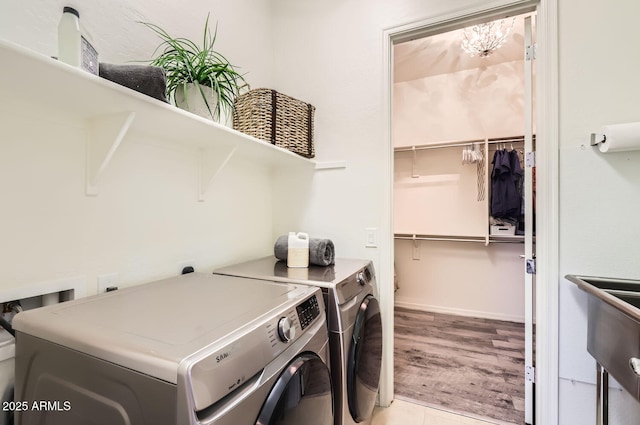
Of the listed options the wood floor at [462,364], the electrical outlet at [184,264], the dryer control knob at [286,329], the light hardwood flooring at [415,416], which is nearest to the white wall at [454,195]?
the wood floor at [462,364]

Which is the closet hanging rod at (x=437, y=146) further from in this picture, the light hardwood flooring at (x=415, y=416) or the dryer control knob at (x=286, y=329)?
the dryer control knob at (x=286, y=329)

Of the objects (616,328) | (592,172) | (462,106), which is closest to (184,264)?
(616,328)

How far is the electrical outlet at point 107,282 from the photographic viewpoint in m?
1.07

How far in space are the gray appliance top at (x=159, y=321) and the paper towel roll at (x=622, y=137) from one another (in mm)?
1458

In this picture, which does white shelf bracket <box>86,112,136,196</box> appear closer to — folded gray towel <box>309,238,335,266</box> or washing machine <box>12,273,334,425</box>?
washing machine <box>12,273,334,425</box>

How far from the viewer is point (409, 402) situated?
6.06 feet

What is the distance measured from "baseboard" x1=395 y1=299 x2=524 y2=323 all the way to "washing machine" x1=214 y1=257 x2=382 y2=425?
225 centimetres

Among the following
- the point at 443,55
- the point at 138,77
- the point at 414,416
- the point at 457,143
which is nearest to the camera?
the point at 138,77

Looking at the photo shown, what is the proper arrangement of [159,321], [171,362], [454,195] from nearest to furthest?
[171,362]
[159,321]
[454,195]

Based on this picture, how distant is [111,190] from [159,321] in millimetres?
649

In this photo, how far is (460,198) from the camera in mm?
3332

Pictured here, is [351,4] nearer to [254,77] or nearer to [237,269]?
[254,77]

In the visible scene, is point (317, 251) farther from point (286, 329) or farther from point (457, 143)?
point (457, 143)

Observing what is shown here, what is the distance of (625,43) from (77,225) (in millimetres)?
2452
